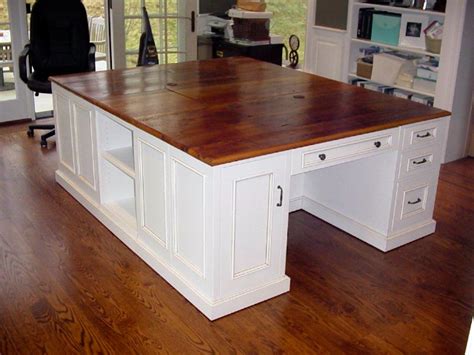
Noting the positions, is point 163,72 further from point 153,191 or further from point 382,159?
point 382,159

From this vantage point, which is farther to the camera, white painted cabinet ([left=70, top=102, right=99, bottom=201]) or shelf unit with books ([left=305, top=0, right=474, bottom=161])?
shelf unit with books ([left=305, top=0, right=474, bottom=161])

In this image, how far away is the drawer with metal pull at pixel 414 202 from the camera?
10.6 feet

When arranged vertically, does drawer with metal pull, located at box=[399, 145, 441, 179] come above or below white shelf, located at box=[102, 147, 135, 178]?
above

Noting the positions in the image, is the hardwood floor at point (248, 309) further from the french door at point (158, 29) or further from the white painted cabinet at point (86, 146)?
the french door at point (158, 29)

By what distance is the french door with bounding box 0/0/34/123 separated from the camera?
16.9 feet

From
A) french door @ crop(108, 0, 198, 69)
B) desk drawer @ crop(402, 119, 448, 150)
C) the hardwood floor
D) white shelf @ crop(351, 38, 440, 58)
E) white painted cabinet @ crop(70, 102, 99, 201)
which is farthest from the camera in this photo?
french door @ crop(108, 0, 198, 69)

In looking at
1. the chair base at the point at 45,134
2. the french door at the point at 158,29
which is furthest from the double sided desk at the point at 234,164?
the french door at the point at 158,29

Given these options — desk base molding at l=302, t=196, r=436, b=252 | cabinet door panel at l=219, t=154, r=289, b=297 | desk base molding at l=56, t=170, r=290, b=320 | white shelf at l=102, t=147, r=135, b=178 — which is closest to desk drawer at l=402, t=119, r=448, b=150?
desk base molding at l=302, t=196, r=436, b=252

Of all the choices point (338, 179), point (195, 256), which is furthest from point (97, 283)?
point (338, 179)

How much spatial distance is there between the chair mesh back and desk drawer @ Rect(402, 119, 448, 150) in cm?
296

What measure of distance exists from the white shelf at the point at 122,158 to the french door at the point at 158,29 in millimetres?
2262

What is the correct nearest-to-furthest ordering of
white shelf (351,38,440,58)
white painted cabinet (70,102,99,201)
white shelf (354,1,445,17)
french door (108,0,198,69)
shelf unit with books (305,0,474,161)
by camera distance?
white painted cabinet (70,102,99,201)
shelf unit with books (305,0,474,161)
white shelf (354,1,445,17)
white shelf (351,38,440,58)
french door (108,0,198,69)

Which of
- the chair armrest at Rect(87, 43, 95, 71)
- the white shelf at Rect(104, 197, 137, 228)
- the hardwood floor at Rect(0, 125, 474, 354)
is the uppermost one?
the chair armrest at Rect(87, 43, 95, 71)

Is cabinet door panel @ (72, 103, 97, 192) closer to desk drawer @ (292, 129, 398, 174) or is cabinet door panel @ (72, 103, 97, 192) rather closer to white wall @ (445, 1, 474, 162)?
desk drawer @ (292, 129, 398, 174)
